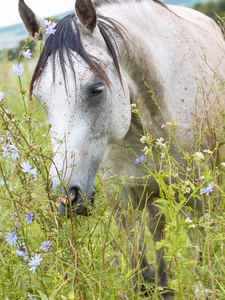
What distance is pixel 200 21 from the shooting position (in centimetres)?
368

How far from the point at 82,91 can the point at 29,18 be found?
70 centimetres

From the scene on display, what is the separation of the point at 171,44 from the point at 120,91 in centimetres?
81

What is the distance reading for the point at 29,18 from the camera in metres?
2.36

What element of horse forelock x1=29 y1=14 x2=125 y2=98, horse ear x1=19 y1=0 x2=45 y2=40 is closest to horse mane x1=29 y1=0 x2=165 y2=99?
horse forelock x1=29 y1=14 x2=125 y2=98

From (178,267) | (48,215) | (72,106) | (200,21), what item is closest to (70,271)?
(48,215)

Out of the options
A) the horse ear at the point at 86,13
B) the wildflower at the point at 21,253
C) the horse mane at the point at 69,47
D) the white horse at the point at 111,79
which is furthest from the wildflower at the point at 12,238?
the horse ear at the point at 86,13

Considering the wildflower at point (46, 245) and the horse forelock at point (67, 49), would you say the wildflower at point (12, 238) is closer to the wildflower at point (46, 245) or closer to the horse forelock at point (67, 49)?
the wildflower at point (46, 245)

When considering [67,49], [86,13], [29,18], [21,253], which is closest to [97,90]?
[67,49]

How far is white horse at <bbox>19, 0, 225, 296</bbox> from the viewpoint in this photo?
1964 mm

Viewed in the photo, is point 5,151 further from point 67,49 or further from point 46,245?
point 67,49

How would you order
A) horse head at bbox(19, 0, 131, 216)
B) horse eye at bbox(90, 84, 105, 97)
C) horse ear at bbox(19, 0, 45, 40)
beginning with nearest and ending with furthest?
horse head at bbox(19, 0, 131, 216)
horse eye at bbox(90, 84, 105, 97)
horse ear at bbox(19, 0, 45, 40)

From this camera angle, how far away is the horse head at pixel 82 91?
194 cm

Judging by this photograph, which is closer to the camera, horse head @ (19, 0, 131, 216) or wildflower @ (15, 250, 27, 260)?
wildflower @ (15, 250, 27, 260)

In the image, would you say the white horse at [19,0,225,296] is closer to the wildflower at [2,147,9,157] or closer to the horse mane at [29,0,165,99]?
the horse mane at [29,0,165,99]
